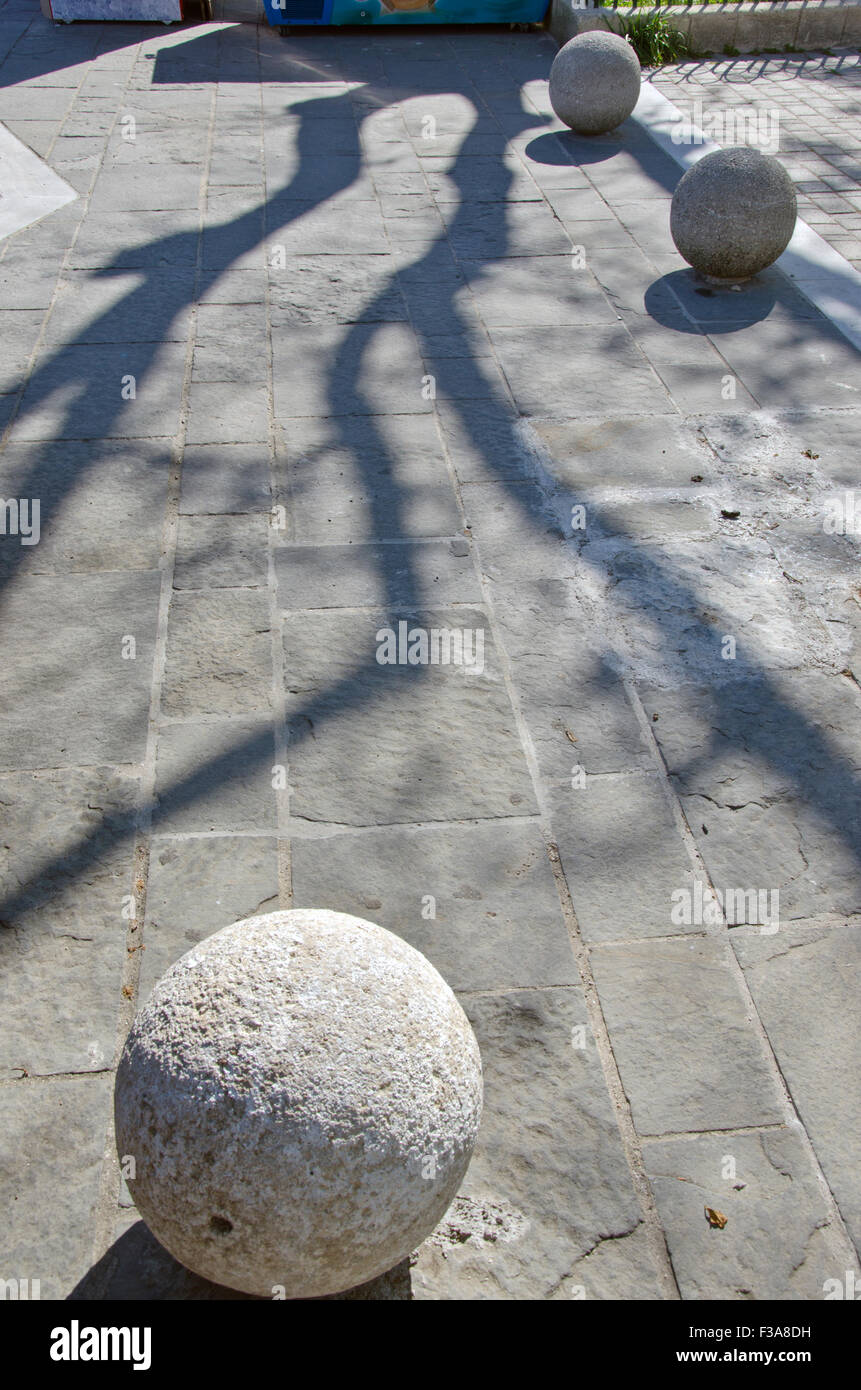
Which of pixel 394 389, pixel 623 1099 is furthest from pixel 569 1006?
pixel 394 389

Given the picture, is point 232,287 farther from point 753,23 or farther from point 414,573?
point 753,23

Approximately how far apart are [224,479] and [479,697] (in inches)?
89.8

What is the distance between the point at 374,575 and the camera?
5613mm

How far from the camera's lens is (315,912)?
3.15 meters

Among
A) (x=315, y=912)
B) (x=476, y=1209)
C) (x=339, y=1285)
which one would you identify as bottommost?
(x=476, y=1209)

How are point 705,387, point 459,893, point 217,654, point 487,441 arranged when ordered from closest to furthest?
point 459,893 < point 217,654 < point 487,441 < point 705,387

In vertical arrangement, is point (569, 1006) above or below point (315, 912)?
below

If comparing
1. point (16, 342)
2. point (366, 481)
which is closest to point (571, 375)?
point (366, 481)

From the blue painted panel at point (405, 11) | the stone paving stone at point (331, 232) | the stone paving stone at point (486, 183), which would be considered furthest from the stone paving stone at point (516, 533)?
the blue painted panel at point (405, 11)

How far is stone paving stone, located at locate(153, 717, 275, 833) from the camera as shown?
4.35 meters

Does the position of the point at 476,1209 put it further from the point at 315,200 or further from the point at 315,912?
the point at 315,200

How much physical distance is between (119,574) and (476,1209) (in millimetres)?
3530

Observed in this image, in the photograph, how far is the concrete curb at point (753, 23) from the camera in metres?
13.2

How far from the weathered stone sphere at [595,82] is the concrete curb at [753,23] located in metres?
2.65
